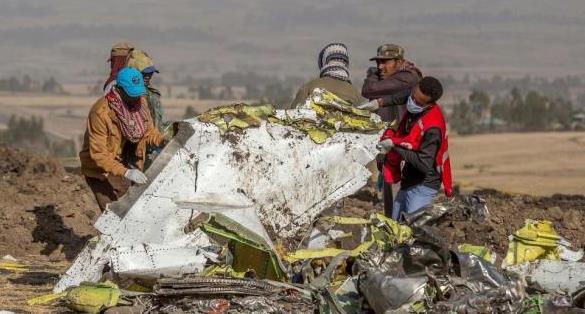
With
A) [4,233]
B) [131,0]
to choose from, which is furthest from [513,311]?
[131,0]

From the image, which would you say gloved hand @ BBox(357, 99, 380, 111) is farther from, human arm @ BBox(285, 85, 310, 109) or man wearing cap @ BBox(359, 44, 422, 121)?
man wearing cap @ BBox(359, 44, 422, 121)

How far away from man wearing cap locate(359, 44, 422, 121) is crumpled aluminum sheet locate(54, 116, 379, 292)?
1.94 metres

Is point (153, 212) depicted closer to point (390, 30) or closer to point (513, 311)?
point (513, 311)

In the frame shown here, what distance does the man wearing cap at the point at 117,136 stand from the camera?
33.0ft

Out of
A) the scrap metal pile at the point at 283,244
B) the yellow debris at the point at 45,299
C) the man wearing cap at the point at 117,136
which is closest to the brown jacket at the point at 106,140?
the man wearing cap at the point at 117,136

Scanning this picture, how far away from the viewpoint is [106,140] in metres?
10.2

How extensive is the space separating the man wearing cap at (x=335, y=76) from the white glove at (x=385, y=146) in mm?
1785

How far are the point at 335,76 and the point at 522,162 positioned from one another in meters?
21.4

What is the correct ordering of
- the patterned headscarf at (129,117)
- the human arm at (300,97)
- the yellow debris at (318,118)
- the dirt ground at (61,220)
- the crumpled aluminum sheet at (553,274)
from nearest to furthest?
the crumpled aluminum sheet at (553,274)
the yellow debris at (318,118)
the patterned headscarf at (129,117)
the human arm at (300,97)
the dirt ground at (61,220)

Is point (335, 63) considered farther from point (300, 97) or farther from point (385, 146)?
point (385, 146)

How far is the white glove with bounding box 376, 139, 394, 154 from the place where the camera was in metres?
9.64

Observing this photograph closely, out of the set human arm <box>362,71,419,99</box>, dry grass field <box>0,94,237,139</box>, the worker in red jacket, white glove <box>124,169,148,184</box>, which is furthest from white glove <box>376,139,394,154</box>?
dry grass field <box>0,94,237,139</box>

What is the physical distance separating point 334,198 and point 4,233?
15.5ft

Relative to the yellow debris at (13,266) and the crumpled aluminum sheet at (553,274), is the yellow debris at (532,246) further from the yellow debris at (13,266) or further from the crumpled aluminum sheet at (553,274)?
the yellow debris at (13,266)
